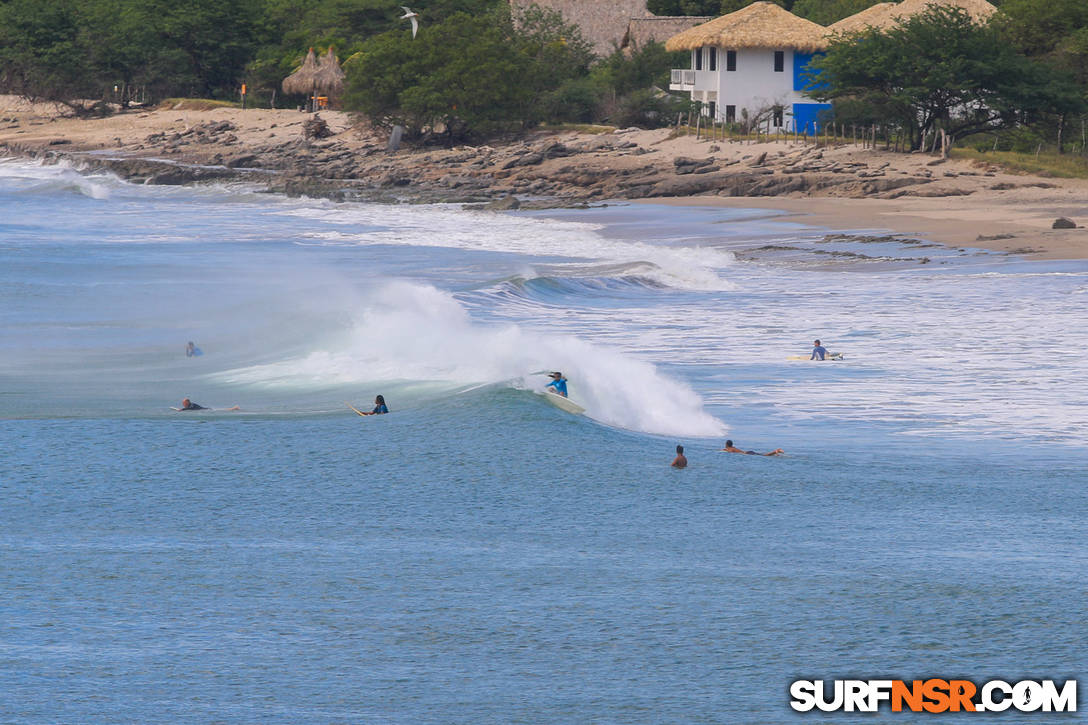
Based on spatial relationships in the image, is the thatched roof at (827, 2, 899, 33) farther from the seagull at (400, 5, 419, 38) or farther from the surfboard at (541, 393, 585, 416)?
the surfboard at (541, 393, 585, 416)

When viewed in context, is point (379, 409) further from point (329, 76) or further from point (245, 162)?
point (329, 76)

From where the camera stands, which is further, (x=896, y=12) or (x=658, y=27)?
(x=658, y=27)

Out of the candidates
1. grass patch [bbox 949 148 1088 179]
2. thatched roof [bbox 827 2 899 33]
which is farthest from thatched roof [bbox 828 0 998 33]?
grass patch [bbox 949 148 1088 179]

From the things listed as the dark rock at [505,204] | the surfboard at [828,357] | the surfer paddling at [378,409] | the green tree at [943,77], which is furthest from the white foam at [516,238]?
the green tree at [943,77]

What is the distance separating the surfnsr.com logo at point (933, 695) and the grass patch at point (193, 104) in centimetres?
7511

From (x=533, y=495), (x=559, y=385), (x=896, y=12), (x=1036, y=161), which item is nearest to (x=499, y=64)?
(x=896, y=12)

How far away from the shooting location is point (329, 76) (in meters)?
76.2

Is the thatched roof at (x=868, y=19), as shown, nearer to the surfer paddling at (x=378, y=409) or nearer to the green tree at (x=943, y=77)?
the green tree at (x=943, y=77)

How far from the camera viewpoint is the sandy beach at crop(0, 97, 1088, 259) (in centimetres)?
4236

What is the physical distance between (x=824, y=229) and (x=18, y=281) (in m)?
22.7

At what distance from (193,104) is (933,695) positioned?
3047 inches

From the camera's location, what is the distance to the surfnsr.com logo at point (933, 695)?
1112cm

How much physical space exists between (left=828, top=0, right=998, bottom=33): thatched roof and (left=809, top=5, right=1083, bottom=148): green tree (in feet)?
18.5

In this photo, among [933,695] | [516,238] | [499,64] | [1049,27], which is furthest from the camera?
[499,64]
